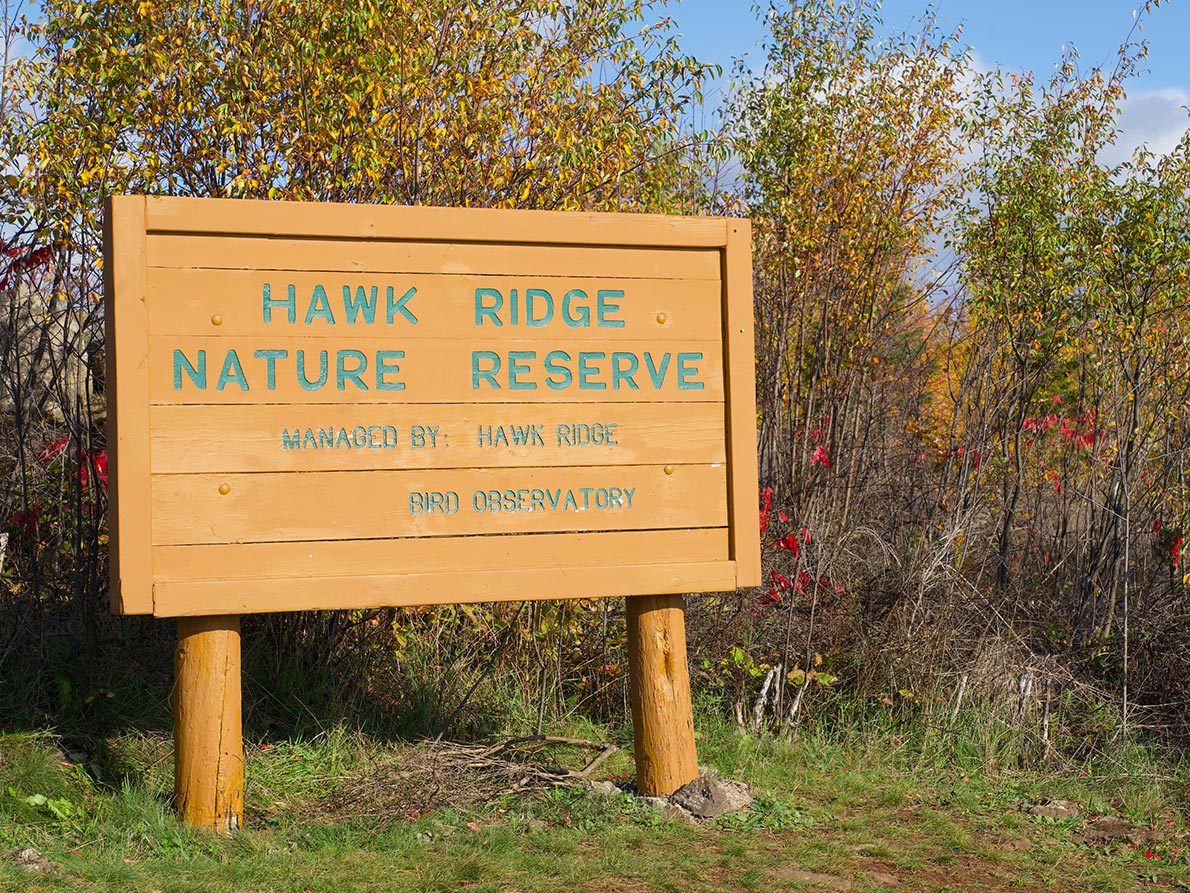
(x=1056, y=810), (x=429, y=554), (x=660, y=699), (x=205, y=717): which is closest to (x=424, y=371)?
(x=429, y=554)

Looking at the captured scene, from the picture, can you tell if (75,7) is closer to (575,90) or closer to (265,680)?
(575,90)

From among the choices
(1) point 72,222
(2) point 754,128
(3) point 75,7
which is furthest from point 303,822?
(2) point 754,128

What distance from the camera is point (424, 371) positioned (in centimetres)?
484

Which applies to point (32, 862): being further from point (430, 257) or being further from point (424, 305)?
point (430, 257)

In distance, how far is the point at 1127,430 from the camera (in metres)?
7.24

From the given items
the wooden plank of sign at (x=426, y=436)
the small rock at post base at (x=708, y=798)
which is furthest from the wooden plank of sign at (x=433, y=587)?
the small rock at post base at (x=708, y=798)

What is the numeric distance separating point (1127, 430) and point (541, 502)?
4.00 metres

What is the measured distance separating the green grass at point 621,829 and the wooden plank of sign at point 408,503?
1106mm

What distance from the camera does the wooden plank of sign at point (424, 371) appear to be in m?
4.61

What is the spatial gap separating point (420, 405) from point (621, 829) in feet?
5.90

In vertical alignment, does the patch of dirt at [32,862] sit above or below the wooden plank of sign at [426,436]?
below

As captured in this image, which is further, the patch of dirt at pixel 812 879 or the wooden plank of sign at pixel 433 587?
the wooden plank of sign at pixel 433 587

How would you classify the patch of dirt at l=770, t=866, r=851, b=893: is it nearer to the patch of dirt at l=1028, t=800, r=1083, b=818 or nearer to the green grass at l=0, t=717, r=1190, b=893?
the green grass at l=0, t=717, r=1190, b=893

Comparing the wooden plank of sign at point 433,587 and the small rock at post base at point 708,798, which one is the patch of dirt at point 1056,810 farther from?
the wooden plank of sign at point 433,587
